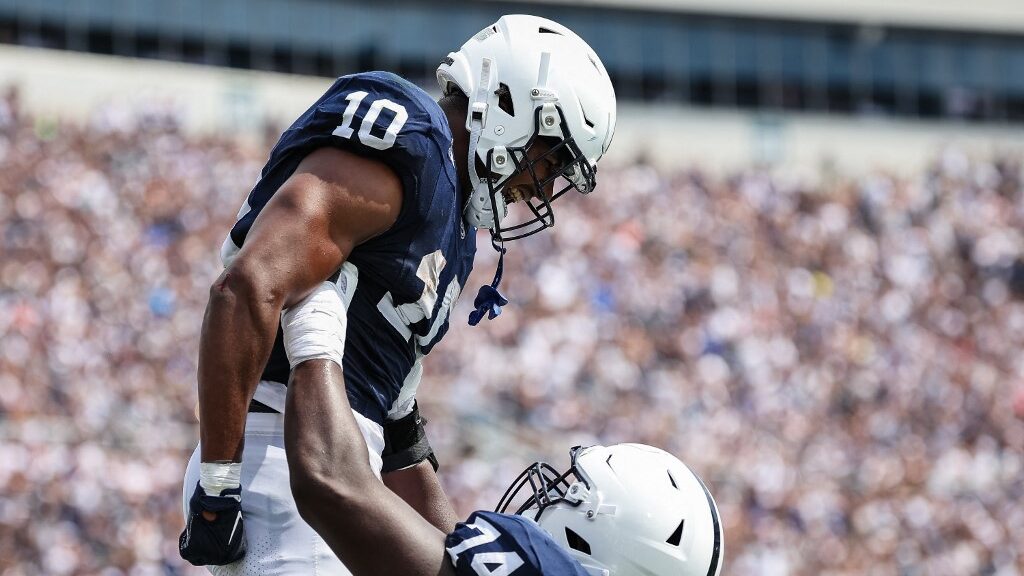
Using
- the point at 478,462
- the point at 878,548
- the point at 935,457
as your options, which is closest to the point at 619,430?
the point at 478,462

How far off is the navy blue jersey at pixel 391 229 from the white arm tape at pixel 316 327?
87 mm

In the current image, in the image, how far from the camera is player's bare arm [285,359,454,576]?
2.55m

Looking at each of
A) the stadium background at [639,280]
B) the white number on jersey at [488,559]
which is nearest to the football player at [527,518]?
the white number on jersey at [488,559]

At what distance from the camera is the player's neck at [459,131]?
323cm

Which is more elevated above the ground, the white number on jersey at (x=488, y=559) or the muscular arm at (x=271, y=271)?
the muscular arm at (x=271, y=271)

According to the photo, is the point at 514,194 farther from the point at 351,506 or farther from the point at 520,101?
the point at 351,506

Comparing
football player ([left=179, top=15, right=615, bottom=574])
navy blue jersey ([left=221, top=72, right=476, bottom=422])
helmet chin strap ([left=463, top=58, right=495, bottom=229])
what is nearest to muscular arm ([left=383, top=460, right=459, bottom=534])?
football player ([left=179, top=15, right=615, bottom=574])

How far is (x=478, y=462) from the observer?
1263cm

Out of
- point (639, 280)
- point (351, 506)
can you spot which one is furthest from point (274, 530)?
point (639, 280)

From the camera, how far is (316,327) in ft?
9.11

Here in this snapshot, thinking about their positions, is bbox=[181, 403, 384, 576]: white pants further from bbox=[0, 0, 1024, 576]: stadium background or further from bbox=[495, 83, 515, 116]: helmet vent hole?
bbox=[0, 0, 1024, 576]: stadium background

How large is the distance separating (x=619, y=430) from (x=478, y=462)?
1761mm

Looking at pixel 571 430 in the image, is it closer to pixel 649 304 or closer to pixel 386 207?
pixel 649 304

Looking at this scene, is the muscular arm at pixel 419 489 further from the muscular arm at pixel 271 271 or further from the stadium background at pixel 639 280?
the stadium background at pixel 639 280
